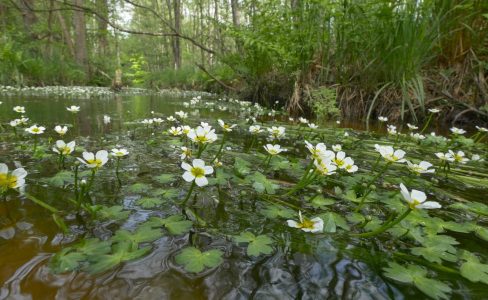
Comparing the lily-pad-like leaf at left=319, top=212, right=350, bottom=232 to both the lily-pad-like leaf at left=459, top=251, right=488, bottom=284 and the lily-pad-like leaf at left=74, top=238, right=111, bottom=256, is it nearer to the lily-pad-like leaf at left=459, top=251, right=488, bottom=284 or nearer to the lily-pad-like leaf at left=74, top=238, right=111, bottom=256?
the lily-pad-like leaf at left=459, top=251, right=488, bottom=284

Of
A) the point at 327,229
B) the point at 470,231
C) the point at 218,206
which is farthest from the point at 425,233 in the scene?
the point at 218,206

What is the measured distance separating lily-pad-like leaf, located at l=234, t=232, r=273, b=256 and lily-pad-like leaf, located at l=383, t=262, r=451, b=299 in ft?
1.20

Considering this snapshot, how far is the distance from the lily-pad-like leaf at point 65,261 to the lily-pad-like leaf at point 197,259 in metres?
0.28

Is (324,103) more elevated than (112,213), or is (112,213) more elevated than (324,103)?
(324,103)

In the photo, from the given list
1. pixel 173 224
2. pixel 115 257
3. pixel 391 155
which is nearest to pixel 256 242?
pixel 173 224

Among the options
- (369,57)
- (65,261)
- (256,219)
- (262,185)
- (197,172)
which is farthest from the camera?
(369,57)

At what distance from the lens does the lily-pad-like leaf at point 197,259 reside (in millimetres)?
931

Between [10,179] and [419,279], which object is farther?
[10,179]

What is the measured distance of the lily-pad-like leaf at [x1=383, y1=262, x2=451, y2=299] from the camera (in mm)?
902

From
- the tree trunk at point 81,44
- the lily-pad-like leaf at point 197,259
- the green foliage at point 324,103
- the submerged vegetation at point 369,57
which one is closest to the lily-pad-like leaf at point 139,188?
the lily-pad-like leaf at point 197,259

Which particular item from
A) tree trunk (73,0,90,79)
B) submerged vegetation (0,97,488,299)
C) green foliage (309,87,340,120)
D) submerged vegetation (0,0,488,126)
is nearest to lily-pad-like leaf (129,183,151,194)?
submerged vegetation (0,97,488,299)

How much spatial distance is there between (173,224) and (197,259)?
0.24m

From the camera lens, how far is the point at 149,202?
135 centimetres

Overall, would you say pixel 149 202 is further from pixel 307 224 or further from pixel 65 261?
pixel 307 224
